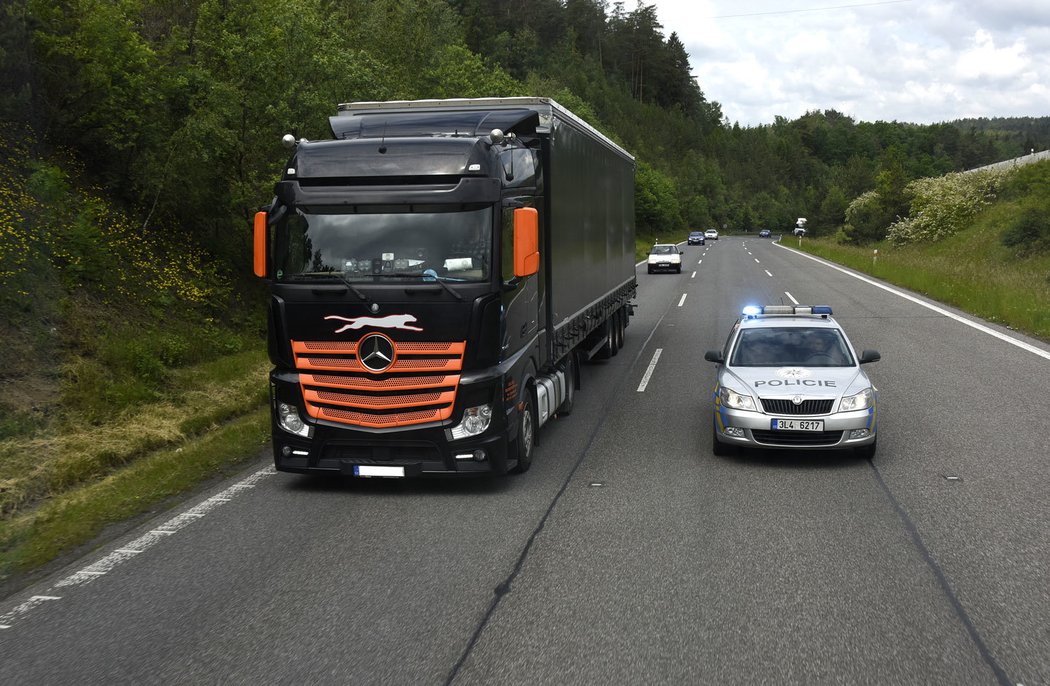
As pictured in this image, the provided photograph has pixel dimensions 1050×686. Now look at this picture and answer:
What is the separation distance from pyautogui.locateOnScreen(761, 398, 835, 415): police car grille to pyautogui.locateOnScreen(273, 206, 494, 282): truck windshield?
3.19 meters

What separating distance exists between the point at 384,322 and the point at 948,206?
66.7m

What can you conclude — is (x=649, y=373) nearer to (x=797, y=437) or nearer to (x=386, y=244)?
(x=797, y=437)

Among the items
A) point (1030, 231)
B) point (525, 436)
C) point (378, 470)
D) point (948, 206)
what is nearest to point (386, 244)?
point (378, 470)

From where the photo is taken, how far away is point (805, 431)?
362 inches

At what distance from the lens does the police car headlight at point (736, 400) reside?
30.9ft

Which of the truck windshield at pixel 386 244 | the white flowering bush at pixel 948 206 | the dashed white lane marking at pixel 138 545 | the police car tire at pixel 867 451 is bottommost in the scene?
the dashed white lane marking at pixel 138 545

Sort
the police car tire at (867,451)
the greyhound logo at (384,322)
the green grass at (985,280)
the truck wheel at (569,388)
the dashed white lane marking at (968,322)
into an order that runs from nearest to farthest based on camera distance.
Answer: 1. the greyhound logo at (384,322)
2. the police car tire at (867,451)
3. the truck wheel at (569,388)
4. the dashed white lane marking at (968,322)
5. the green grass at (985,280)

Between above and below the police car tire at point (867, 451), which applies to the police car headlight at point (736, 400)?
above

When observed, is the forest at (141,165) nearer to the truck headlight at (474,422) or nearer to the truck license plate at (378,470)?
the truck license plate at (378,470)

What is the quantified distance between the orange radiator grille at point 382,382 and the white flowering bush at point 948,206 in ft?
210

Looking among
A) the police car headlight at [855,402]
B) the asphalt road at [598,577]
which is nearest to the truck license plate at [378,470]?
the asphalt road at [598,577]

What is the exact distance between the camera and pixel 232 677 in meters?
4.88

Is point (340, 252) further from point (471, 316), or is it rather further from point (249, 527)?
point (249, 527)

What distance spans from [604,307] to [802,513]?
793 cm
